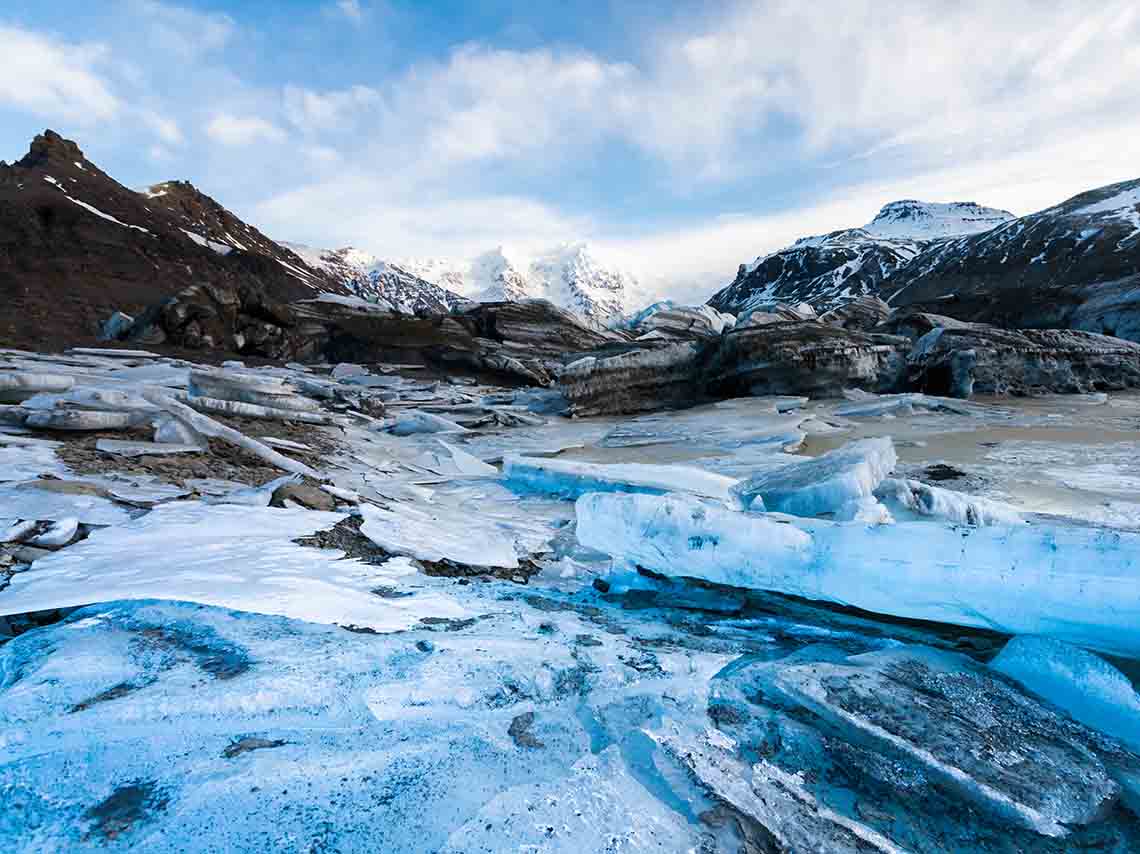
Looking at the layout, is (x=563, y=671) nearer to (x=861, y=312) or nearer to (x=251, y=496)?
(x=251, y=496)

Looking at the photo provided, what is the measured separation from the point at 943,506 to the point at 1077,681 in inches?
66.6

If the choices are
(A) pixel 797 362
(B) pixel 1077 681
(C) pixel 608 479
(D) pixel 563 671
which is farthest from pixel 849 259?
(D) pixel 563 671

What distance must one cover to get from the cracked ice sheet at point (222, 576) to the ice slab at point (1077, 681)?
1597 millimetres

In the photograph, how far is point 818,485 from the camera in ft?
9.46

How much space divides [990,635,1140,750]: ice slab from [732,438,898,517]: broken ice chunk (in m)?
1.26

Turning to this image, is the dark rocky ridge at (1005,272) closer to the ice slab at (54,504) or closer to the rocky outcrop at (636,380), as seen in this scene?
the rocky outcrop at (636,380)

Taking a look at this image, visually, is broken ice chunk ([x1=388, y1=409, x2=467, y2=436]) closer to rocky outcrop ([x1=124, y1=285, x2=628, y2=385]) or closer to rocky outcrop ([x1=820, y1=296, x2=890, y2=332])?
rocky outcrop ([x1=124, y1=285, x2=628, y2=385])

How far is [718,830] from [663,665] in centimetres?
58

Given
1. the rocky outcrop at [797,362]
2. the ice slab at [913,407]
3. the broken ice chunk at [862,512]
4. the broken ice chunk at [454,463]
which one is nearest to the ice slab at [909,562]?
the broken ice chunk at [862,512]

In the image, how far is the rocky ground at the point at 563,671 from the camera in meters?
1.06

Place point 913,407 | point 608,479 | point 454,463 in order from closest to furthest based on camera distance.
Answer: point 608,479 → point 454,463 → point 913,407

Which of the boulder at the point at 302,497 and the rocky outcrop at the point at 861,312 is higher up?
the rocky outcrop at the point at 861,312

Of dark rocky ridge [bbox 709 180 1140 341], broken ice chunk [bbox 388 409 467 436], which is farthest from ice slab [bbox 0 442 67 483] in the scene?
dark rocky ridge [bbox 709 180 1140 341]

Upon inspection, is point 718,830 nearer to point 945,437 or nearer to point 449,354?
point 945,437
